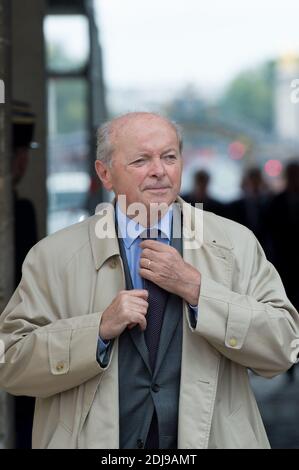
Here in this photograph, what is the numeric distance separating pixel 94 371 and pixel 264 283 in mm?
536

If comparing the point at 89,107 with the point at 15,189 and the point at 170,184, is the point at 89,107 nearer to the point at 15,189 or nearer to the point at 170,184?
the point at 15,189

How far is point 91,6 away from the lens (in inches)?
364

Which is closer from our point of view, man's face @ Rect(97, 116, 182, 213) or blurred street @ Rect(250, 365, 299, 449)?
man's face @ Rect(97, 116, 182, 213)

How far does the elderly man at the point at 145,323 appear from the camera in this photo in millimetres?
2707

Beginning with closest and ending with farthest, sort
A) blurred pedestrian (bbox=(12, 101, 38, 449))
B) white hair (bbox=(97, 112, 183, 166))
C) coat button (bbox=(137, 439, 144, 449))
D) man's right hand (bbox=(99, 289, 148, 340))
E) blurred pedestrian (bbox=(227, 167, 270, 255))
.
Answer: man's right hand (bbox=(99, 289, 148, 340))
coat button (bbox=(137, 439, 144, 449))
white hair (bbox=(97, 112, 183, 166))
blurred pedestrian (bbox=(12, 101, 38, 449))
blurred pedestrian (bbox=(227, 167, 270, 255))

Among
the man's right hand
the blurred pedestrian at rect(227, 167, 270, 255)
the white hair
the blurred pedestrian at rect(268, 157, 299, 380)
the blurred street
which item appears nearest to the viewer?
the man's right hand

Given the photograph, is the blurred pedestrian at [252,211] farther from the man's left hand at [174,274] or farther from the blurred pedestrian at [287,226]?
the man's left hand at [174,274]

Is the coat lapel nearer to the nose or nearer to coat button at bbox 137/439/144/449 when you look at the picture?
coat button at bbox 137/439/144/449

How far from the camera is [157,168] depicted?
277 centimetres

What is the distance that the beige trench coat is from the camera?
2711 mm

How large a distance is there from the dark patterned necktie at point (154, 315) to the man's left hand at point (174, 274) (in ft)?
0.35

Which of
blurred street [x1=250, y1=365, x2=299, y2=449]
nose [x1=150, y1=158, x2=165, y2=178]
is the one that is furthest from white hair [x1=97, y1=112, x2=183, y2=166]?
blurred street [x1=250, y1=365, x2=299, y2=449]

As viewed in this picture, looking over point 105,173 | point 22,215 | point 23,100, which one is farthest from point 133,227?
point 23,100
